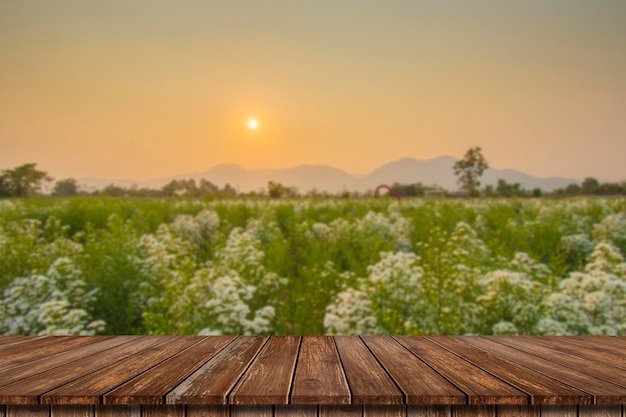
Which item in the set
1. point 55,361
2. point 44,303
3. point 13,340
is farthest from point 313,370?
point 44,303

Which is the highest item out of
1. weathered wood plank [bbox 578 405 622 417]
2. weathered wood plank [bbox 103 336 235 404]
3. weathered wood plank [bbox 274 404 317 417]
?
weathered wood plank [bbox 103 336 235 404]

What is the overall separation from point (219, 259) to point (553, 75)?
20.4ft

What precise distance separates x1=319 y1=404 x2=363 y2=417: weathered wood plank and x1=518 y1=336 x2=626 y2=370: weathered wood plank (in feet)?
3.47

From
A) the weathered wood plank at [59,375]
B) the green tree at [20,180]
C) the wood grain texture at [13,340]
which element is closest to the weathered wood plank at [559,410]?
the weathered wood plank at [59,375]

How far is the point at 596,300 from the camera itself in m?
3.66

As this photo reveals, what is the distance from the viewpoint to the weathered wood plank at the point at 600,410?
155 cm

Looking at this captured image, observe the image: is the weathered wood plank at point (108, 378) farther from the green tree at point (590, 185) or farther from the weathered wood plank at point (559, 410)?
the green tree at point (590, 185)

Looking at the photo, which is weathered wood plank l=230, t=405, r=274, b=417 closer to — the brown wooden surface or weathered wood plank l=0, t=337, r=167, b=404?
the brown wooden surface

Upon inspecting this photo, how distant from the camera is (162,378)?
1.65m

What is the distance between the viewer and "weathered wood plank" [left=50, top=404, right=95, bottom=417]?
1.54m

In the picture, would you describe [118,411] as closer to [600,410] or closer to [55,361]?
[55,361]

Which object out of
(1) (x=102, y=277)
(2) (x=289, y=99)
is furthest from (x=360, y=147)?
(1) (x=102, y=277)

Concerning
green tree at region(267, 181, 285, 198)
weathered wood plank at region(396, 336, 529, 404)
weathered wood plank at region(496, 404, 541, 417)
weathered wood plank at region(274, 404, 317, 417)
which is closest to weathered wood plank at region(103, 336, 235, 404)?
weathered wood plank at region(274, 404, 317, 417)

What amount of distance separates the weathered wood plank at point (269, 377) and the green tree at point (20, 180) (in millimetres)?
11438
